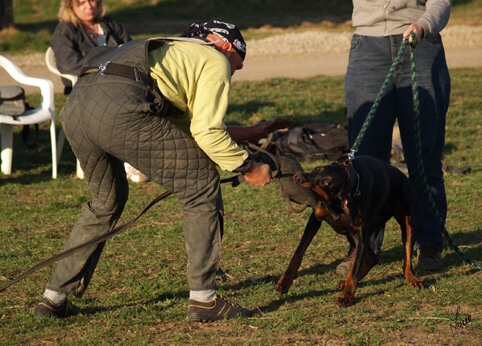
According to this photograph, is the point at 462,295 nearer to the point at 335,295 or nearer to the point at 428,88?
the point at 335,295

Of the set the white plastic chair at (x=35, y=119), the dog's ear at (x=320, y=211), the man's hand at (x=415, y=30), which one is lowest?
the white plastic chair at (x=35, y=119)

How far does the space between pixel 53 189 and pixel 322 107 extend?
4966mm

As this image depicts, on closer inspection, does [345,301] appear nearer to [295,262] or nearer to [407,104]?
[295,262]

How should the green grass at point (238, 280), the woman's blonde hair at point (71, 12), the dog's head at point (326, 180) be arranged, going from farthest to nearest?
1. the woman's blonde hair at point (71, 12)
2. the dog's head at point (326, 180)
3. the green grass at point (238, 280)

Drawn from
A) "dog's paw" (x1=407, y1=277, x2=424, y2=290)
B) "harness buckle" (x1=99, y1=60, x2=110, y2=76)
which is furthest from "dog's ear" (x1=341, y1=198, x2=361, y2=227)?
"harness buckle" (x1=99, y1=60, x2=110, y2=76)

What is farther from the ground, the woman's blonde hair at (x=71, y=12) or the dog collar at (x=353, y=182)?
the dog collar at (x=353, y=182)

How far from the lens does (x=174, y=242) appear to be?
6.32 meters

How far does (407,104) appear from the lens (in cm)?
545

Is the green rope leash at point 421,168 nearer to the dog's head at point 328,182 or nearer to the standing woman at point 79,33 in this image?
the dog's head at point 328,182

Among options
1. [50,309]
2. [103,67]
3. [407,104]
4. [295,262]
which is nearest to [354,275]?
[295,262]

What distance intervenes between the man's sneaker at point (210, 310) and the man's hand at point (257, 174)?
26.5 inches

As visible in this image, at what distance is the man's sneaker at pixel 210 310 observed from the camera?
14.3ft

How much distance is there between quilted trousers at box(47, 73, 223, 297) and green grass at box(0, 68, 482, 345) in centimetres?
31

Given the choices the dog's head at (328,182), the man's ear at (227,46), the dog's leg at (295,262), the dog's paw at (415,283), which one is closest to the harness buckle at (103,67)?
the man's ear at (227,46)
